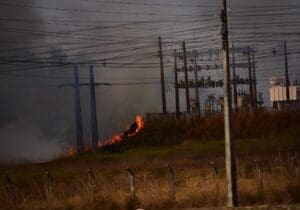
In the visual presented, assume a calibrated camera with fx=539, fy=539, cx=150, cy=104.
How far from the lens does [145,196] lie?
16.7m

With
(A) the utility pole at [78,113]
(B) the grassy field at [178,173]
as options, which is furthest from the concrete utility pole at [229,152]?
(A) the utility pole at [78,113]

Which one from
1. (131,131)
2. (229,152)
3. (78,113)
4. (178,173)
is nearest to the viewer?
(229,152)

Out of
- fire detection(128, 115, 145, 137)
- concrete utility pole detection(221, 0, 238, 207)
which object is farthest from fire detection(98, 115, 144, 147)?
concrete utility pole detection(221, 0, 238, 207)

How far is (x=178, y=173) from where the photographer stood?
2600 centimetres

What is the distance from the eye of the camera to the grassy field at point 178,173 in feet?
53.8

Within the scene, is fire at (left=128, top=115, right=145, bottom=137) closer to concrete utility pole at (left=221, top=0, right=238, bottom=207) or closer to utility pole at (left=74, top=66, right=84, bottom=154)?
utility pole at (left=74, top=66, right=84, bottom=154)

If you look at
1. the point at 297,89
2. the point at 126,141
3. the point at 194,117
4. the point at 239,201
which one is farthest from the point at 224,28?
the point at 297,89

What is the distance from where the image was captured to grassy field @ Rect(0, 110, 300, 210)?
1639 centimetres

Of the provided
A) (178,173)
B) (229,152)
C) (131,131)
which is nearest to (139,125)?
(131,131)

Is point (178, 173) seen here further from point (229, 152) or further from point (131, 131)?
point (131, 131)

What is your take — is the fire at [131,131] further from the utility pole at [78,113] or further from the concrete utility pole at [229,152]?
the concrete utility pole at [229,152]

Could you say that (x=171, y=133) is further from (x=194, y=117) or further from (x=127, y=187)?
(x=127, y=187)

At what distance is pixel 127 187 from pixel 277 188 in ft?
19.1

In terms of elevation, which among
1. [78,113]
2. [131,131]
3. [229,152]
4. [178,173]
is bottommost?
[131,131]
